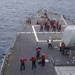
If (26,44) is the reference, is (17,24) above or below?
below

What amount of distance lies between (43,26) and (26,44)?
1189cm

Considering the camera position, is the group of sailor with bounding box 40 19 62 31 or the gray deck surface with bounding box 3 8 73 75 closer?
the gray deck surface with bounding box 3 8 73 75

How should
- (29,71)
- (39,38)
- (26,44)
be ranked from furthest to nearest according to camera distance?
(39,38) < (26,44) < (29,71)

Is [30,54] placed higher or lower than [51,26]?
higher

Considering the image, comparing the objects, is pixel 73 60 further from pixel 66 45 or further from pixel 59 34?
pixel 59 34

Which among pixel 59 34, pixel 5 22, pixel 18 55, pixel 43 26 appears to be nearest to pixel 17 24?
pixel 5 22

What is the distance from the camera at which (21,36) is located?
163ft

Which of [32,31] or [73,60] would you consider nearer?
[73,60]

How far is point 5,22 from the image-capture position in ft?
281

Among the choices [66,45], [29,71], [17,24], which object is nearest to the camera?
[29,71]

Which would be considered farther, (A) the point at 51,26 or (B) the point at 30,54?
(A) the point at 51,26

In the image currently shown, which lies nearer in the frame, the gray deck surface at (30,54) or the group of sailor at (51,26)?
the gray deck surface at (30,54)

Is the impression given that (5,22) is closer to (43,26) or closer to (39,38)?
(43,26)

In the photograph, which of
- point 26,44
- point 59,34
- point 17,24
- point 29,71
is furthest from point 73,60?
point 17,24
